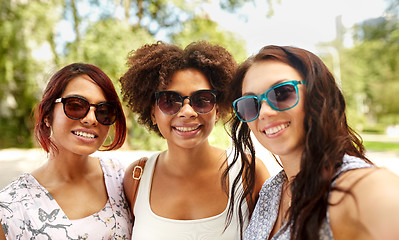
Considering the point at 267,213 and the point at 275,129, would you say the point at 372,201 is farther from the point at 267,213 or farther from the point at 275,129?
the point at 267,213

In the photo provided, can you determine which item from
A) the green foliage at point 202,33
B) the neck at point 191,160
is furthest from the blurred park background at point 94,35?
the neck at point 191,160

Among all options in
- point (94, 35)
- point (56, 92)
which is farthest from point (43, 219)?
point (94, 35)

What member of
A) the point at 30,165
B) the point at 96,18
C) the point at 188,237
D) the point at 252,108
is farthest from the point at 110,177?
the point at 96,18

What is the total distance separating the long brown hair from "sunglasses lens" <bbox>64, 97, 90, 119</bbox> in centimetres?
127

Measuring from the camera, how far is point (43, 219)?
7.04 feet

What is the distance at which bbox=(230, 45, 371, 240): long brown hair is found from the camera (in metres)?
1.44

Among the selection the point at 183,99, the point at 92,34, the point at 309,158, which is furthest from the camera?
the point at 92,34

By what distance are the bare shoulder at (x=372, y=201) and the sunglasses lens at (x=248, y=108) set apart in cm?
60

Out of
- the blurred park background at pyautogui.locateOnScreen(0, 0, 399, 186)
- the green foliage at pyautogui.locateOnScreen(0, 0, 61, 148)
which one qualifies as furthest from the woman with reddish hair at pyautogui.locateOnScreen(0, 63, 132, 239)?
the green foliage at pyautogui.locateOnScreen(0, 0, 61, 148)

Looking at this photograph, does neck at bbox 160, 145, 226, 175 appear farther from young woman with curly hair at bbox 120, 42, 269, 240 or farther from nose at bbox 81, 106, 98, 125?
nose at bbox 81, 106, 98, 125

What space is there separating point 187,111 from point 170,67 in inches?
Answer: 15.0

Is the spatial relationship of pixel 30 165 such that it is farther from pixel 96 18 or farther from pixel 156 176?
pixel 156 176

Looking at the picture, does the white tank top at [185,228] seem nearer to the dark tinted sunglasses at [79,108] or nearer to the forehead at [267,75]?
the dark tinted sunglasses at [79,108]

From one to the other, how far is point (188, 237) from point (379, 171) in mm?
1391
